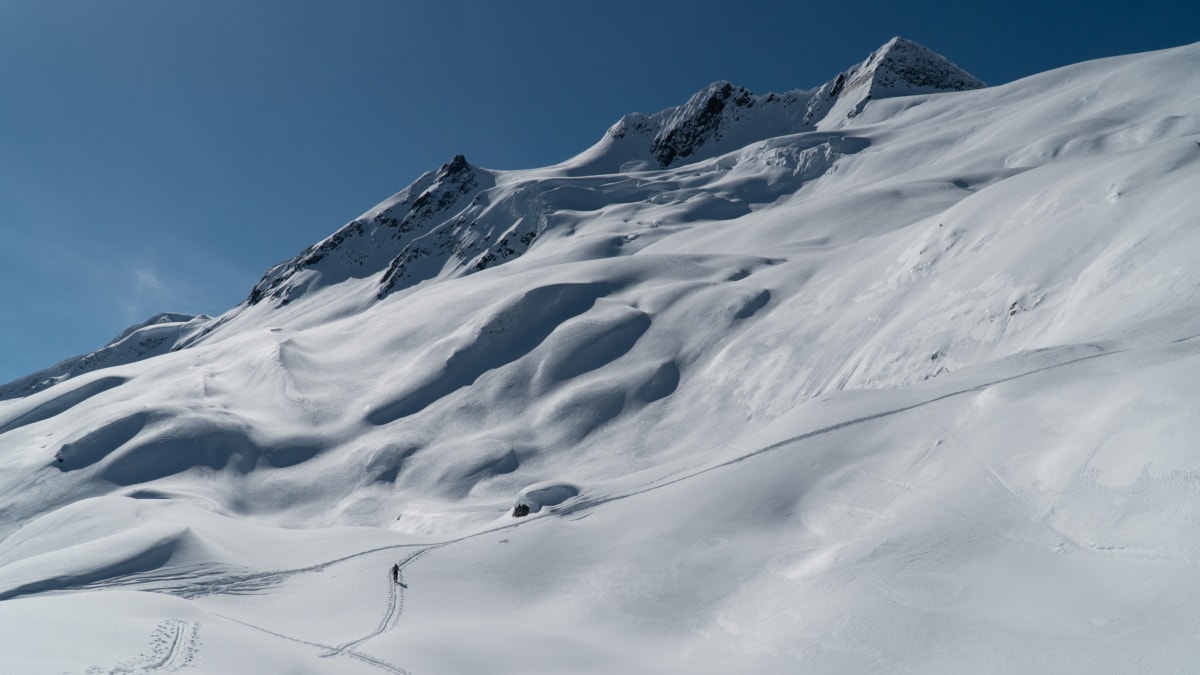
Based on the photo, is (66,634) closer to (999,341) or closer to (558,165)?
(999,341)

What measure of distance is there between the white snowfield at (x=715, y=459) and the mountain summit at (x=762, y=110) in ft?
165

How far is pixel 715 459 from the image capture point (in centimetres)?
2133

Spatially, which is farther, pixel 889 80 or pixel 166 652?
pixel 889 80

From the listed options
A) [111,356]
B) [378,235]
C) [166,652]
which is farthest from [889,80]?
[111,356]

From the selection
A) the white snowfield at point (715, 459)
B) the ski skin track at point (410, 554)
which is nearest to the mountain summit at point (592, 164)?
the white snowfield at point (715, 459)

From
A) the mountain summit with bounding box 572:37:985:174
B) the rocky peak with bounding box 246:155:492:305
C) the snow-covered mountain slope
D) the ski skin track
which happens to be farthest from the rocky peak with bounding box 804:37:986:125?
the snow-covered mountain slope

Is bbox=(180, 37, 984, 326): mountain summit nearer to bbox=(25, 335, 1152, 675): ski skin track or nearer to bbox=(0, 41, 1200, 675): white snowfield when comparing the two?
bbox=(0, 41, 1200, 675): white snowfield

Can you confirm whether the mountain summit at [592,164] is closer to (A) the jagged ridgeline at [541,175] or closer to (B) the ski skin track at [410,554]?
(A) the jagged ridgeline at [541,175]

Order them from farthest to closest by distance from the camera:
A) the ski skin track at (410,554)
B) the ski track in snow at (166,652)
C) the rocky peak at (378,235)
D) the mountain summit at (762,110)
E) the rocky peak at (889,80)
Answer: the rocky peak at (378,235)
the mountain summit at (762,110)
the rocky peak at (889,80)
the ski skin track at (410,554)
the ski track in snow at (166,652)

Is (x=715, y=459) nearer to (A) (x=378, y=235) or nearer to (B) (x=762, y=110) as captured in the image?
(B) (x=762, y=110)

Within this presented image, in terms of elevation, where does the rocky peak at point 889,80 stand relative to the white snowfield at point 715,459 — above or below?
above

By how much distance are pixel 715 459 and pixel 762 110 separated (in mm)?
114705

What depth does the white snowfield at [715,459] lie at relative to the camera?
11.2 meters

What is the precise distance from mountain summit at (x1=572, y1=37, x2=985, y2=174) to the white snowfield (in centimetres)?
5028
